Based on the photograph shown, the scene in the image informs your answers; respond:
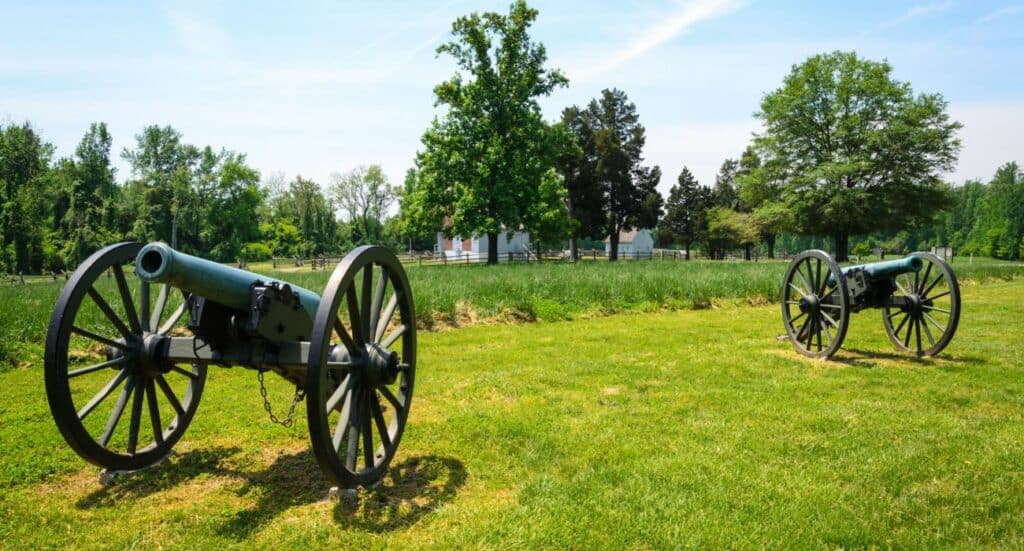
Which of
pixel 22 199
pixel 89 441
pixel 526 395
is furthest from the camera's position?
pixel 22 199

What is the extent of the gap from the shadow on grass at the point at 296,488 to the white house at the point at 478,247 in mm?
44994

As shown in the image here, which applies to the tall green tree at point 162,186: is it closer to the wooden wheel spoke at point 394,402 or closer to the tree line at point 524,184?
the tree line at point 524,184

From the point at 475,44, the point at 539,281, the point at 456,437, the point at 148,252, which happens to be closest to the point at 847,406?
the point at 456,437

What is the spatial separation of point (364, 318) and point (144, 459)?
6.73 ft

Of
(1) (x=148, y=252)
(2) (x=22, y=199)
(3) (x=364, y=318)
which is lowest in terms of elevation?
(3) (x=364, y=318)

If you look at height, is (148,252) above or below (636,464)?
above

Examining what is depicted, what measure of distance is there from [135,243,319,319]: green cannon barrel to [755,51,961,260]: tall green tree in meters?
40.0

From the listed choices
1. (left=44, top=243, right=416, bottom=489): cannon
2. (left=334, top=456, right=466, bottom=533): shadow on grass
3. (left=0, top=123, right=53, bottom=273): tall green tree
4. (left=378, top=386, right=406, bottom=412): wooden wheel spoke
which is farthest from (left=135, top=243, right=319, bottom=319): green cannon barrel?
(left=0, top=123, right=53, bottom=273): tall green tree

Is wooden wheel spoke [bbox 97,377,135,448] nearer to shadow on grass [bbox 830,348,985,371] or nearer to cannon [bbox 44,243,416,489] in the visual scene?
cannon [bbox 44,243,416,489]

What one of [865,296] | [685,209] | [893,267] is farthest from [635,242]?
[893,267]

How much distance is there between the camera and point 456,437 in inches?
205

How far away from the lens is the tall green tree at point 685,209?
200 feet

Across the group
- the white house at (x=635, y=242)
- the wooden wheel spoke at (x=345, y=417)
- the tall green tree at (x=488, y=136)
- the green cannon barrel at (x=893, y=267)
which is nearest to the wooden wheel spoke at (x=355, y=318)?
the wooden wheel spoke at (x=345, y=417)

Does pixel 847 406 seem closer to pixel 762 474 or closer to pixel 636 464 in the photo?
pixel 762 474
